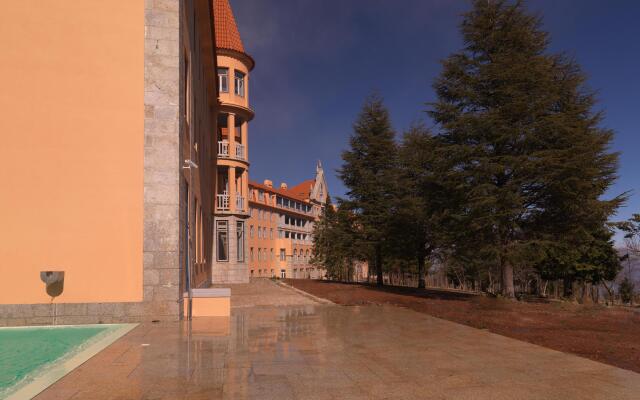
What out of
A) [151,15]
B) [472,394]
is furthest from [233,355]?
[151,15]

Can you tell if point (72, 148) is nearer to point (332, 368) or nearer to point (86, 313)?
point (86, 313)

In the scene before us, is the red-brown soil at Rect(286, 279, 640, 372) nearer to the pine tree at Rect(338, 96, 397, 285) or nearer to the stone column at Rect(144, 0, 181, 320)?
the stone column at Rect(144, 0, 181, 320)

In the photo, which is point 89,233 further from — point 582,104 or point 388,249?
point 388,249

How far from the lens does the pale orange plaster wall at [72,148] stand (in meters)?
9.90

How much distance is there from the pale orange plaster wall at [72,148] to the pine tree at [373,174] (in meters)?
19.9

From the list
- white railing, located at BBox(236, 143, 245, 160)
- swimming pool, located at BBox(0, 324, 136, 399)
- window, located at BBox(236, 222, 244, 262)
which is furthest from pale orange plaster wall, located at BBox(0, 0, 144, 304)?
white railing, located at BBox(236, 143, 245, 160)

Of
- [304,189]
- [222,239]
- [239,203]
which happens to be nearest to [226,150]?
[239,203]

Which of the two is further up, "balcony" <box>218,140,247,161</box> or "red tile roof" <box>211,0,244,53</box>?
"red tile roof" <box>211,0,244,53</box>

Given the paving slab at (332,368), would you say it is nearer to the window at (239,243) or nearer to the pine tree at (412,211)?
the pine tree at (412,211)

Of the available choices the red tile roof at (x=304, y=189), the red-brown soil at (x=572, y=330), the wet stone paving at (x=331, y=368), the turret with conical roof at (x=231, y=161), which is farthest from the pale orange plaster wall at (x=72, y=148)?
the red tile roof at (x=304, y=189)

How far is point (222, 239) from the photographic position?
1180 inches

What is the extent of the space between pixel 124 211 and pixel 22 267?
239cm

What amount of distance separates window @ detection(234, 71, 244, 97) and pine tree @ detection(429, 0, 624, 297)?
51.4ft

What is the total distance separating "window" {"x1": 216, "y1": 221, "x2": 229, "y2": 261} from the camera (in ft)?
98.1
